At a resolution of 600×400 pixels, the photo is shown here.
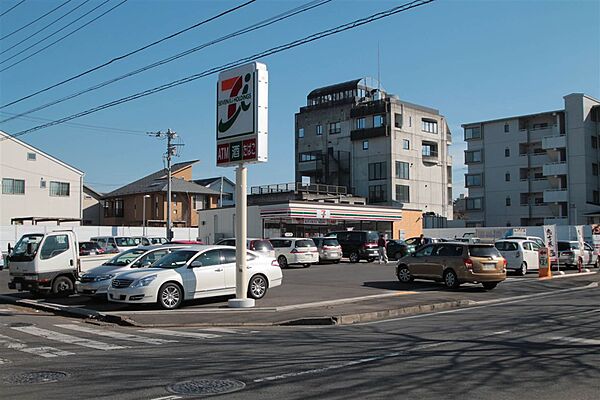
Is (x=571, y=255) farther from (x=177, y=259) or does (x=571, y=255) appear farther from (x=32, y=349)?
(x=32, y=349)

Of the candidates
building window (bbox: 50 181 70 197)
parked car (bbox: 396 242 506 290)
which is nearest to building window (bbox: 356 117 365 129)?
building window (bbox: 50 181 70 197)

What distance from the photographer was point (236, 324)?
13836mm

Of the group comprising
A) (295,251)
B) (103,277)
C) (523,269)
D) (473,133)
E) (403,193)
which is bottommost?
(523,269)

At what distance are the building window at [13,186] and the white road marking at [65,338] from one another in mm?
49256

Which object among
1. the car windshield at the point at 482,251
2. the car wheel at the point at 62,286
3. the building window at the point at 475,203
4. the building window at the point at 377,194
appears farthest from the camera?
the building window at the point at 475,203

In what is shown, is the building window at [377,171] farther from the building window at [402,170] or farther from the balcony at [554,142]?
the balcony at [554,142]

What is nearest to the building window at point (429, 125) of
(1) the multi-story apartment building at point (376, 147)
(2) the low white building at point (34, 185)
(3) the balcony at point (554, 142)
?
(1) the multi-story apartment building at point (376, 147)

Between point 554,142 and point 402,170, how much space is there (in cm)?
1763

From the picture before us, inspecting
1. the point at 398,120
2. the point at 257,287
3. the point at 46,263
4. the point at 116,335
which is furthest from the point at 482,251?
the point at 398,120

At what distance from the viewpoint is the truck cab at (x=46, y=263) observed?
18703 millimetres

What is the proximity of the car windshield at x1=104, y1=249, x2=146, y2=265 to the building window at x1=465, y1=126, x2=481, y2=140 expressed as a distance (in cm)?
6373

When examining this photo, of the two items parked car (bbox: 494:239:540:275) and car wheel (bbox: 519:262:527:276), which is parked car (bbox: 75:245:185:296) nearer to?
parked car (bbox: 494:239:540:275)

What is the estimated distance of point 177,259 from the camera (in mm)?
16641

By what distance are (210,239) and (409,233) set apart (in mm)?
20372
